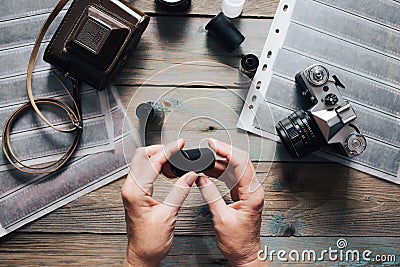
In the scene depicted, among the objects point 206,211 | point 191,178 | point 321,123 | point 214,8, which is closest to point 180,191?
point 191,178

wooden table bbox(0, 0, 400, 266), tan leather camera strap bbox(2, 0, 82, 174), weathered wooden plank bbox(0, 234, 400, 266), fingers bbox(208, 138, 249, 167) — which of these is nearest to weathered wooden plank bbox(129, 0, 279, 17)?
wooden table bbox(0, 0, 400, 266)

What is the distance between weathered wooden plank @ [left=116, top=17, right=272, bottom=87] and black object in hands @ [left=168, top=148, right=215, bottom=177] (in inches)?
8.8

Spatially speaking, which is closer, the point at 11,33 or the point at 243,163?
the point at 243,163

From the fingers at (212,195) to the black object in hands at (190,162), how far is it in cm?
2

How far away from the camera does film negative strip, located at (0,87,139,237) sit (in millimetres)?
1006

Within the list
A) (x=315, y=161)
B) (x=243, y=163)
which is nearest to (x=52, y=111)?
(x=243, y=163)

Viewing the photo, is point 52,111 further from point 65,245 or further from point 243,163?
point 243,163

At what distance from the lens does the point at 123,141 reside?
99 centimetres

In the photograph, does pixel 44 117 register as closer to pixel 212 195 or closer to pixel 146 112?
pixel 146 112

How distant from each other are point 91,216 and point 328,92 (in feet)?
1.61

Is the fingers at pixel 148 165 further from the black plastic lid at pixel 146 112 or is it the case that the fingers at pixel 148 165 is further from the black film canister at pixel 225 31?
the black film canister at pixel 225 31

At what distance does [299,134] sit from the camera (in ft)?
3.07

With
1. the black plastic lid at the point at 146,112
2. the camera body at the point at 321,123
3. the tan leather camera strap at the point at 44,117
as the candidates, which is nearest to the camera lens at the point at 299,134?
the camera body at the point at 321,123

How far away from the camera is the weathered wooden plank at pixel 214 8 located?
102 cm
